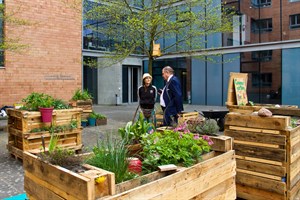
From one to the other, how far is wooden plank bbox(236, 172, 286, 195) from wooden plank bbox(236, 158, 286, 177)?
0.10 metres

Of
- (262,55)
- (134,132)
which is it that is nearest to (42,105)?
(134,132)

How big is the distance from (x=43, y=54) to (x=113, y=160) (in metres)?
13.0

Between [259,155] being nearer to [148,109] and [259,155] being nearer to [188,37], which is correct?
[148,109]

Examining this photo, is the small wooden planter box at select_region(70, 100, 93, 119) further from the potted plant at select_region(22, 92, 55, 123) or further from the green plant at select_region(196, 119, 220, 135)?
the green plant at select_region(196, 119, 220, 135)

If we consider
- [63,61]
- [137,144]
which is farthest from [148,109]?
[63,61]

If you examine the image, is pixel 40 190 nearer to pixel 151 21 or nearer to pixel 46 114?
pixel 46 114

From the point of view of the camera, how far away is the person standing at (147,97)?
24.4 ft

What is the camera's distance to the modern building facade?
18.2 m

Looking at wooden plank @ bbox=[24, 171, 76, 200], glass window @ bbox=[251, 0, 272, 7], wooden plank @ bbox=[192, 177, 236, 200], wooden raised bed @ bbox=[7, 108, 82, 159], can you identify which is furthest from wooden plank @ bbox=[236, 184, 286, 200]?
glass window @ bbox=[251, 0, 272, 7]

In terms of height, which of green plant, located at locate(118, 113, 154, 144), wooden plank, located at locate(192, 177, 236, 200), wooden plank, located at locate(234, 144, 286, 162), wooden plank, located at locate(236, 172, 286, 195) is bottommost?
wooden plank, located at locate(236, 172, 286, 195)

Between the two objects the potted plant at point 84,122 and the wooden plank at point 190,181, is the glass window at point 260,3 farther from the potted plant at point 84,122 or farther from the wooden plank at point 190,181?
the wooden plank at point 190,181

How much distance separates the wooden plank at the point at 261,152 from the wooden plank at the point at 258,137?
98 mm

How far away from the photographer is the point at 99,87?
898 inches

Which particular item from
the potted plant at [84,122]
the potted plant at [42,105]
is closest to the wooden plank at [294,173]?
the potted plant at [42,105]
